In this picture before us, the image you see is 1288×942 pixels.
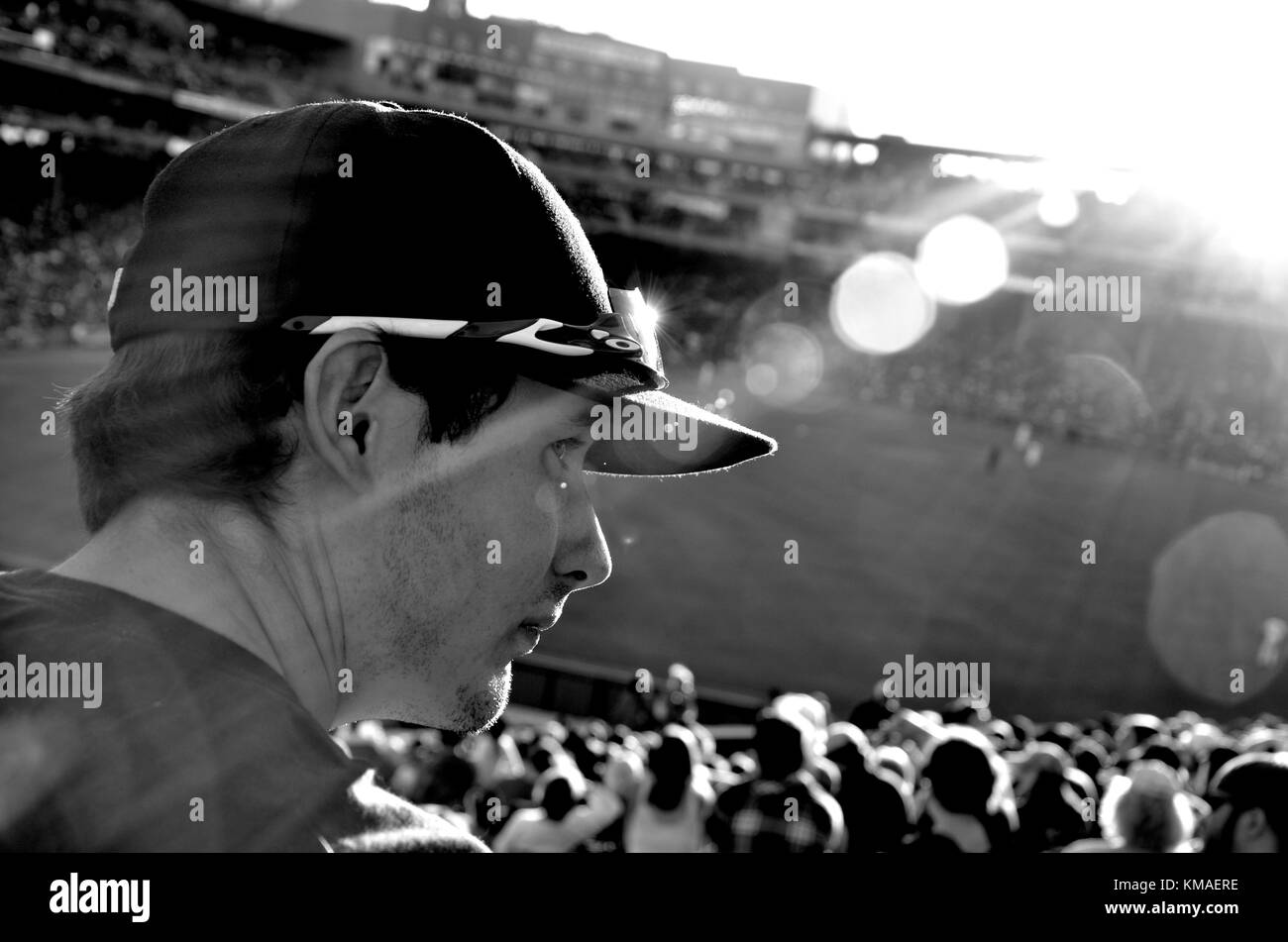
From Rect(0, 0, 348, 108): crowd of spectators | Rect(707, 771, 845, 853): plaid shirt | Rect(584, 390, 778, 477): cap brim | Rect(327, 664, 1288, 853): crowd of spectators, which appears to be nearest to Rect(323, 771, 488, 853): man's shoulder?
Rect(584, 390, 778, 477): cap brim

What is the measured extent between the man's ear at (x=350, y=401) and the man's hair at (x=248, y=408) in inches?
0.6

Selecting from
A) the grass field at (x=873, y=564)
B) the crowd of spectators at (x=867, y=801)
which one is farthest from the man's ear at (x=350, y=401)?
the grass field at (x=873, y=564)

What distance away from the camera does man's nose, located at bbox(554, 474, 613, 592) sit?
103 centimetres

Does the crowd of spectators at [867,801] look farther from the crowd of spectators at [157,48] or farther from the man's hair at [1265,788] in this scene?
the crowd of spectators at [157,48]

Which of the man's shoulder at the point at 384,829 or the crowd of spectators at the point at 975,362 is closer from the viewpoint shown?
the man's shoulder at the point at 384,829

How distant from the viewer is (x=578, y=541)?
1.04 metres

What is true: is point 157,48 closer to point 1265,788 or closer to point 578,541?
point 1265,788

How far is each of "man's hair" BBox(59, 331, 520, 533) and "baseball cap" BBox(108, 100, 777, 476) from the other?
0.7 inches

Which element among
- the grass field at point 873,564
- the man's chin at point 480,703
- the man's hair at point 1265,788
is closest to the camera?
the man's chin at point 480,703

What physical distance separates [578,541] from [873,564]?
2243 centimetres

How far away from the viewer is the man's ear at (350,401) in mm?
907

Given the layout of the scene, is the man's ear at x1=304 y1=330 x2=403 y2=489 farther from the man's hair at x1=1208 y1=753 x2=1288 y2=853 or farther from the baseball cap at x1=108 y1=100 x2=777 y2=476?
the man's hair at x1=1208 y1=753 x2=1288 y2=853

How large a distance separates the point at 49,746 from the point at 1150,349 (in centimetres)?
5111

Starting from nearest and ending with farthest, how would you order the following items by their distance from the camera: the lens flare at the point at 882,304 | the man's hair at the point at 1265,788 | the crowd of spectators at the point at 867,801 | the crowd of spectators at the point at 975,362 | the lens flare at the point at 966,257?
the man's hair at the point at 1265,788 < the crowd of spectators at the point at 867,801 < the crowd of spectators at the point at 975,362 < the lens flare at the point at 882,304 < the lens flare at the point at 966,257
